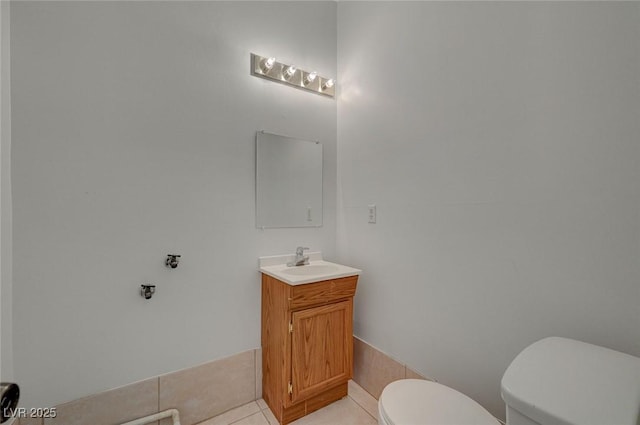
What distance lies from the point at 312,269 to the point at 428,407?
1.00m

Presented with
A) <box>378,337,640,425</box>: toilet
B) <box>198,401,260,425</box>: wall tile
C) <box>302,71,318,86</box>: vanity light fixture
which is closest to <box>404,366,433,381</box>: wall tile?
<box>378,337,640,425</box>: toilet

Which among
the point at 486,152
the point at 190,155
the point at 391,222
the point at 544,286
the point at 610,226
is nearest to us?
the point at 610,226

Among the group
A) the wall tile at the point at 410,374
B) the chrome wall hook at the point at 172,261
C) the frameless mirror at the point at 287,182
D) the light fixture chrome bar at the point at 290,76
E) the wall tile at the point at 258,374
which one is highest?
the light fixture chrome bar at the point at 290,76

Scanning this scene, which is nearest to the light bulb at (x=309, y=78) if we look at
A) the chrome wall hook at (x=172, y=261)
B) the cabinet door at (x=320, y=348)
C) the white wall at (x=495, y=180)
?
the white wall at (x=495, y=180)

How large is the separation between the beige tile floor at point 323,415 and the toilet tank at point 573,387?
1122 millimetres

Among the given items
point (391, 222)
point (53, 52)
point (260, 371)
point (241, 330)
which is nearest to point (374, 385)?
point (260, 371)

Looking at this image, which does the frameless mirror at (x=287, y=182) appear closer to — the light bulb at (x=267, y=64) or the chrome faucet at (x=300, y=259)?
the chrome faucet at (x=300, y=259)

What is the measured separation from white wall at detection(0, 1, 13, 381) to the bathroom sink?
1232mm

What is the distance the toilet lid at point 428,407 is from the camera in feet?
3.09

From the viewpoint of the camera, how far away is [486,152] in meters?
1.20

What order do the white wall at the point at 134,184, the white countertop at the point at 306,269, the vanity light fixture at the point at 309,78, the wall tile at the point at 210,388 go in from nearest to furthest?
1. the white wall at the point at 134,184
2. the wall tile at the point at 210,388
3. the white countertop at the point at 306,269
4. the vanity light fixture at the point at 309,78

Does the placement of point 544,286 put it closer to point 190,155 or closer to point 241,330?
point 241,330

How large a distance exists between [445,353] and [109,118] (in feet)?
6.72

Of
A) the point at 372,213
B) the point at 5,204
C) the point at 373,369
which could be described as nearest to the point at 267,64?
the point at 372,213
